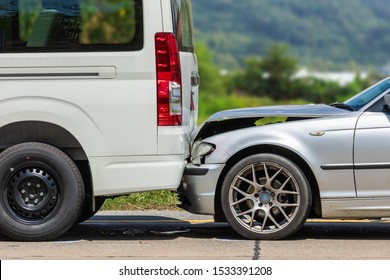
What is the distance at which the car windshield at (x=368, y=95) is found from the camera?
7.68 metres

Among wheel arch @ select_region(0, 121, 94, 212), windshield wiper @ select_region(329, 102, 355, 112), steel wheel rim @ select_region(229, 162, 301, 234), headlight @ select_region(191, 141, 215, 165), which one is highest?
windshield wiper @ select_region(329, 102, 355, 112)

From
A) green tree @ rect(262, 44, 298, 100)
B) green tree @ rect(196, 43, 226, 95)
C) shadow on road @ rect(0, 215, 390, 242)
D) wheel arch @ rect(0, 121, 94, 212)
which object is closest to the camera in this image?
wheel arch @ rect(0, 121, 94, 212)

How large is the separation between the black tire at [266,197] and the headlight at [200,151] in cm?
29

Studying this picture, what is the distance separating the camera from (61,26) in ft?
24.2

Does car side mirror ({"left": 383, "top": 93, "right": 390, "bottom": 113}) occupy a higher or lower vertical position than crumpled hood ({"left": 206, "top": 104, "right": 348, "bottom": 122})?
higher

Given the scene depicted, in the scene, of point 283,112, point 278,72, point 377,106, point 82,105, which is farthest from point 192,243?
point 278,72

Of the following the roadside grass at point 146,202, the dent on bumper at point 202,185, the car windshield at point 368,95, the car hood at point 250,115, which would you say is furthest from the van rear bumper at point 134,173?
the roadside grass at point 146,202

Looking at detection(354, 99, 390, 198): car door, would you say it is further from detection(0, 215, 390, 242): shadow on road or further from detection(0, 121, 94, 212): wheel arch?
detection(0, 121, 94, 212): wheel arch

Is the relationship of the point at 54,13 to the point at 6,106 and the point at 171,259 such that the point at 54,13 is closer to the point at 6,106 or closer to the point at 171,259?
the point at 6,106

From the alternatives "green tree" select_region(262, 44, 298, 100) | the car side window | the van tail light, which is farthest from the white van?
"green tree" select_region(262, 44, 298, 100)

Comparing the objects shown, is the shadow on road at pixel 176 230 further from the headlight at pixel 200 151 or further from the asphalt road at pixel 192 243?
the headlight at pixel 200 151

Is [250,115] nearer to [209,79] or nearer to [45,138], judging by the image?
[45,138]

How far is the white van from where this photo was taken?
729 cm

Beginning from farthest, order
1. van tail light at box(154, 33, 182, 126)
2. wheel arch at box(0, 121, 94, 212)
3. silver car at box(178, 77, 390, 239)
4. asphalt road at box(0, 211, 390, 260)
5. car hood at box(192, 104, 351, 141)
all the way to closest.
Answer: car hood at box(192, 104, 351, 141) → wheel arch at box(0, 121, 94, 212) → silver car at box(178, 77, 390, 239) → van tail light at box(154, 33, 182, 126) → asphalt road at box(0, 211, 390, 260)
